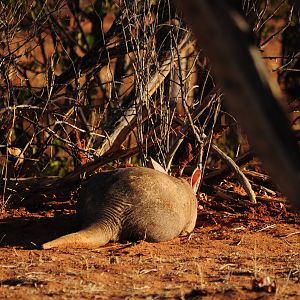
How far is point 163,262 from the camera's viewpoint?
5.49 meters

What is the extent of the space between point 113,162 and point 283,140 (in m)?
6.11

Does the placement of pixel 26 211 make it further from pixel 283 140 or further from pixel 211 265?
pixel 283 140

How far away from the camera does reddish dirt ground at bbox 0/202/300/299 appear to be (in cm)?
448

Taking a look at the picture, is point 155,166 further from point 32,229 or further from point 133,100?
point 133,100

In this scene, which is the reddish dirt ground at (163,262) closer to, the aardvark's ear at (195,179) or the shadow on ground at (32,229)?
the shadow on ground at (32,229)

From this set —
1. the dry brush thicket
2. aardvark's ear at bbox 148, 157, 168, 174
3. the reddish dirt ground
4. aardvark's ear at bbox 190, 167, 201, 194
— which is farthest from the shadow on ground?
aardvark's ear at bbox 190, 167, 201, 194

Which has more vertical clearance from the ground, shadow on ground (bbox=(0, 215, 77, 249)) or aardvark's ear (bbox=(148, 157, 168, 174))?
aardvark's ear (bbox=(148, 157, 168, 174))

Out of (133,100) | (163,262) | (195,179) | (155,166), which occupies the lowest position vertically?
(163,262)

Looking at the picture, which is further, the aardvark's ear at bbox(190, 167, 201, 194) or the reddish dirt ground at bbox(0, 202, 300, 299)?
the aardvark's ear at bbox(190, 167, 201, 194)

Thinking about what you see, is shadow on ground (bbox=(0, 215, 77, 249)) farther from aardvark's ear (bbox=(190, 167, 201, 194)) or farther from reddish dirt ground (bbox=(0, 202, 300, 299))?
aardvark's ear (bbox=(190, 167, 201, 194))

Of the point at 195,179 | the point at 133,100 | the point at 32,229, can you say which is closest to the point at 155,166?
the point at 195,179

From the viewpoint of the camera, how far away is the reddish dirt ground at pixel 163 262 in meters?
4.48

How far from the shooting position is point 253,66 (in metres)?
2.29

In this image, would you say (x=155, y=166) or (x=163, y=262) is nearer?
(x=163, y=262)
